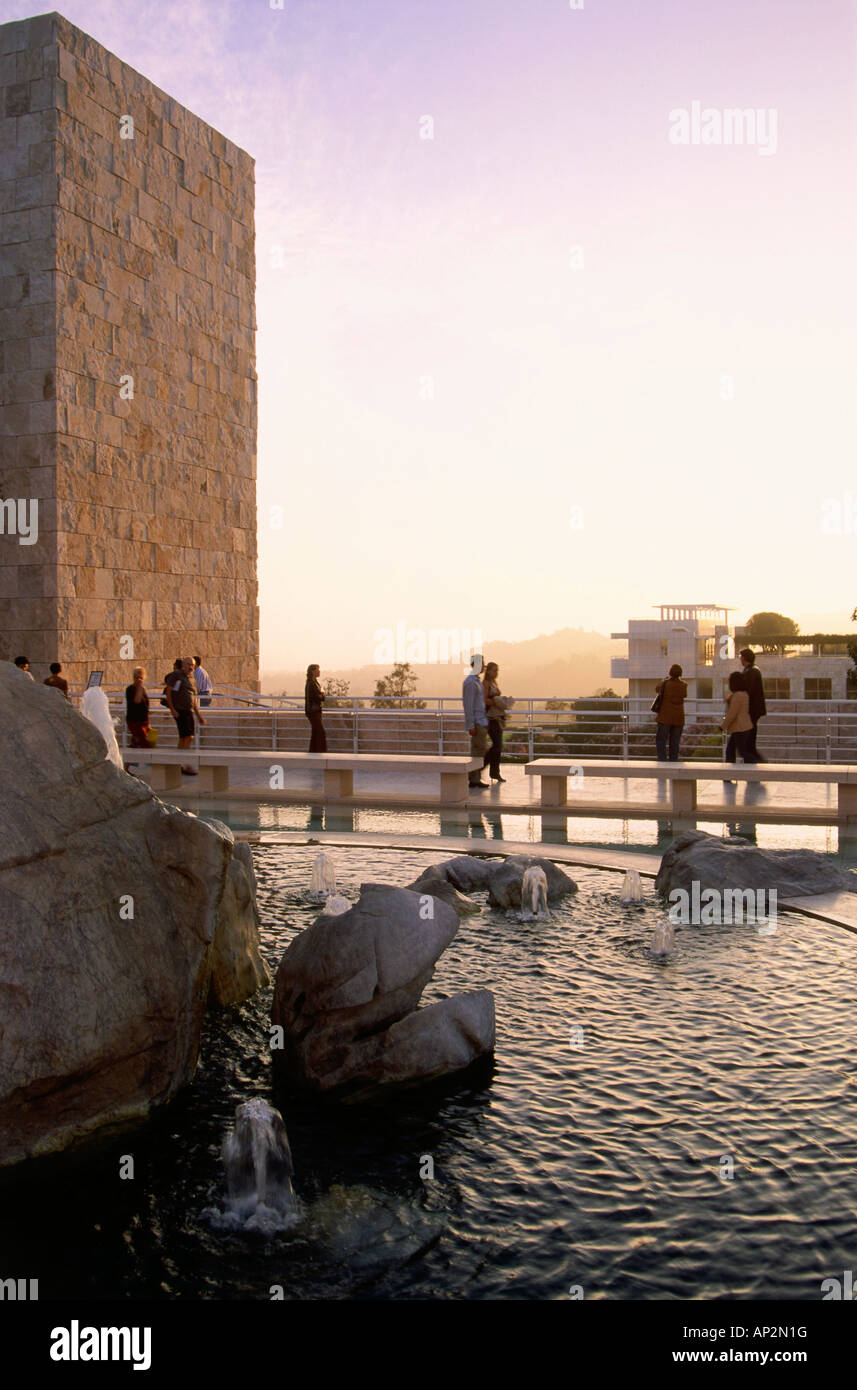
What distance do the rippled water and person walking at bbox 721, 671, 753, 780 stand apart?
375 inches

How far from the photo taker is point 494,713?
18.3m

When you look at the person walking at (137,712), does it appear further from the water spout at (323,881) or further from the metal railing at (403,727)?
the water spout at (323,881)

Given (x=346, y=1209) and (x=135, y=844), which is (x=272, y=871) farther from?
(x=346, y=1209)

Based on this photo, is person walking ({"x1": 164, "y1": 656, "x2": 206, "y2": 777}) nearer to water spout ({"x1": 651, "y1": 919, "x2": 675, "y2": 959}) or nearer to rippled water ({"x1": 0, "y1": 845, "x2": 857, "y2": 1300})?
rippled water ({"x1": 0, "y1": 845, "x2": 857, "y2": 1300})

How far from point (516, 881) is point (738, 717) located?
27.2ft

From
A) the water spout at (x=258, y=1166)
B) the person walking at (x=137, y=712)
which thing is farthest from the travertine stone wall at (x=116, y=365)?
the water spout at (x=258, y=1166)

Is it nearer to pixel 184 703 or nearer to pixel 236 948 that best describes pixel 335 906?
pixel 236 948

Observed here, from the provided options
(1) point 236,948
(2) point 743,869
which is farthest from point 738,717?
(1) point 236,948

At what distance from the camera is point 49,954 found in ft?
17.2

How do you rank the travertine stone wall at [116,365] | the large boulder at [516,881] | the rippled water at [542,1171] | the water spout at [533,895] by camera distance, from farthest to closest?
the travertine stone wall at [116,365] → the large boulder at [516,881] → the water spout at [533,895] → the rippled water at [542,1171]

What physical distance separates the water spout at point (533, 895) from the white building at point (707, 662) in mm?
42409

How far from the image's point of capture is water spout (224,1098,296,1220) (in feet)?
16.1

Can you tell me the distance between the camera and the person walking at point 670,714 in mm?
17328
